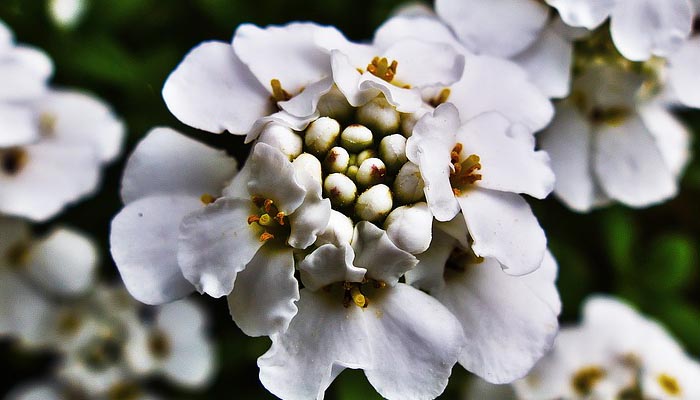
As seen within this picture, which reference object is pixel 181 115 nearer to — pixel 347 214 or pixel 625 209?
pixel 347 214

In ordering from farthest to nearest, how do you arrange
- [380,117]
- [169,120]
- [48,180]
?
[169,120]
[48,180]
[380,117]

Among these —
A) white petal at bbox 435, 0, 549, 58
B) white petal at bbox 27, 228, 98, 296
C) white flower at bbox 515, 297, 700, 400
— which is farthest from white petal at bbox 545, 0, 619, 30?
white petal at bbox 27, 228, 98, 296

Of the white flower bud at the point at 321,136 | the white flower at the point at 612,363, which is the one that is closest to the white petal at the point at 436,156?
the white flower bud at the point at 321,136

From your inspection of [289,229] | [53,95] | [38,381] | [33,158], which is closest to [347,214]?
[289,229]

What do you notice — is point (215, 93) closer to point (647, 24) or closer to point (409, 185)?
point (409, 185)

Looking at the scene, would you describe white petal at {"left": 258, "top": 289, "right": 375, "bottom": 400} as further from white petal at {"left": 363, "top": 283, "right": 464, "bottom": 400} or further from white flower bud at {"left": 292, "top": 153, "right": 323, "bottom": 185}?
white flower bud at {"left": 292, "top": 153, "right": 323, "bottom": 185}

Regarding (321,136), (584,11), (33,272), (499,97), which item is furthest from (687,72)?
(33,272)
